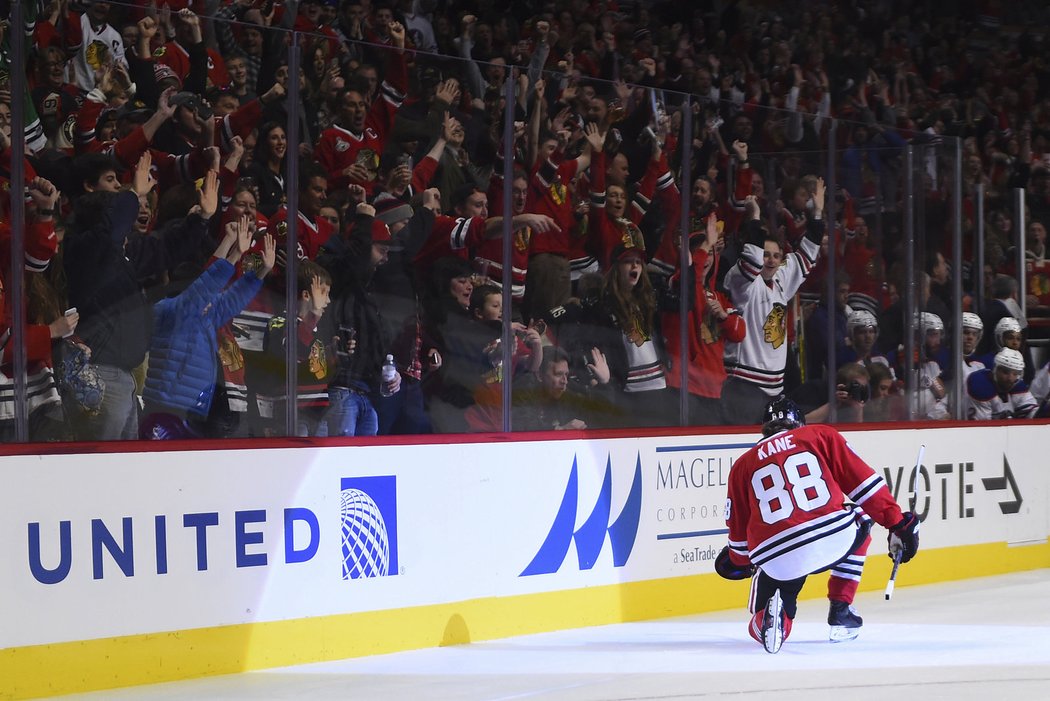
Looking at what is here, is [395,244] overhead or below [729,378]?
overhead

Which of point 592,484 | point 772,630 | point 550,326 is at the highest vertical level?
point 550,326

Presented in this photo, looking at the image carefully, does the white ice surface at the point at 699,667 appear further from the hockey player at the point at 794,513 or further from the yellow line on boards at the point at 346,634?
the hockey player at the point at 794,513

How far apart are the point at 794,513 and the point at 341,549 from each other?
1835mm

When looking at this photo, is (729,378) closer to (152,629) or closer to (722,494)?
(722,494)

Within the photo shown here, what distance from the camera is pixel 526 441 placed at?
6805 millimetres

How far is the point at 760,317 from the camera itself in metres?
7.84

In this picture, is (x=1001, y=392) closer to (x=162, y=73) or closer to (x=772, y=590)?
(x=772, y=590)

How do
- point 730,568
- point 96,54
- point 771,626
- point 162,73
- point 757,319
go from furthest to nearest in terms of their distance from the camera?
point 757,319, point 730,568, point 771,626, point 162,73, point 96,54

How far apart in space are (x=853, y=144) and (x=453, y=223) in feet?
9.56

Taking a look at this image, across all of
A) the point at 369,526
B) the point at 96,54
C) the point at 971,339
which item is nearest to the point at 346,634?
the point at 369,526

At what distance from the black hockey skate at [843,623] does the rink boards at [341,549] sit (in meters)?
1.09

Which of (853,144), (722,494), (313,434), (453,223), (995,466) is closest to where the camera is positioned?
(313,434)

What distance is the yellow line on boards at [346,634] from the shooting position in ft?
16.8

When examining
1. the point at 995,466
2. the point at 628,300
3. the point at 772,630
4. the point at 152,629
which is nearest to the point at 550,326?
the point at 628,300
